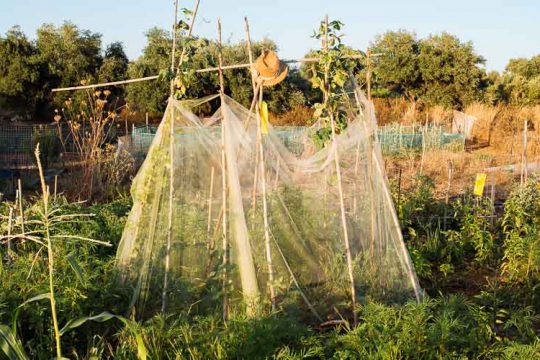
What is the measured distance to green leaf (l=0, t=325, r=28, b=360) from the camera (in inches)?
91.4

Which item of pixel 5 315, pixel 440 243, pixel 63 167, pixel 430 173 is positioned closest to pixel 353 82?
pixel 440 243

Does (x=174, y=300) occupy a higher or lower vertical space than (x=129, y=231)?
lower

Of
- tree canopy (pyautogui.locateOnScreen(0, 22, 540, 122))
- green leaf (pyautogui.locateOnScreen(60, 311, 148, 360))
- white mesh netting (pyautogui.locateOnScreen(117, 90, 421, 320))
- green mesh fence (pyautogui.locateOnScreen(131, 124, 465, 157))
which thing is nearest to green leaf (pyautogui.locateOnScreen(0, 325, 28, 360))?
green leaf (pyautogui.locateOnScreen(60, 311, 148, 360))

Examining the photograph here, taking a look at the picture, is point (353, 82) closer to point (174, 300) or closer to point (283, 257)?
point (283, 257)

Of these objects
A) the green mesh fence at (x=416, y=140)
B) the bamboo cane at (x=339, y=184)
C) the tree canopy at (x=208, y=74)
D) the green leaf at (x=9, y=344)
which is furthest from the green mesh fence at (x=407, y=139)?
the green leaf at (x=9, y=344)

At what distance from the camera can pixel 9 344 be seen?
7.72 feet

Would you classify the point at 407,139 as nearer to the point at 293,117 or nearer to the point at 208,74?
the point at 293,117

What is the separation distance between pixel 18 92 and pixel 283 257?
20294 mm

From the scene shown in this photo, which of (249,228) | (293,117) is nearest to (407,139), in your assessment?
(293,117)

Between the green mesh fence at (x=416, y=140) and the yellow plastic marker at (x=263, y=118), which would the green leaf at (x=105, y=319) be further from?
the green mesh fence at (x=416, y=140)

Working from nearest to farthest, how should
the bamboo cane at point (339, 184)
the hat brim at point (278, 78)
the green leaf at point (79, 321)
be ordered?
the green leaf at point (79, 321) → the bamboo cane at point (339, 184) → the hat brim at point (278, 78)

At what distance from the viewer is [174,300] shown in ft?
11.9

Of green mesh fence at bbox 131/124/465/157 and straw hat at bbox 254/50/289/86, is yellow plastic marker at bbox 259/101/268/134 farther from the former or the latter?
green mesh fence at bbox 131/124/465/157

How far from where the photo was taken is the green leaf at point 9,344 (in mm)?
2320
